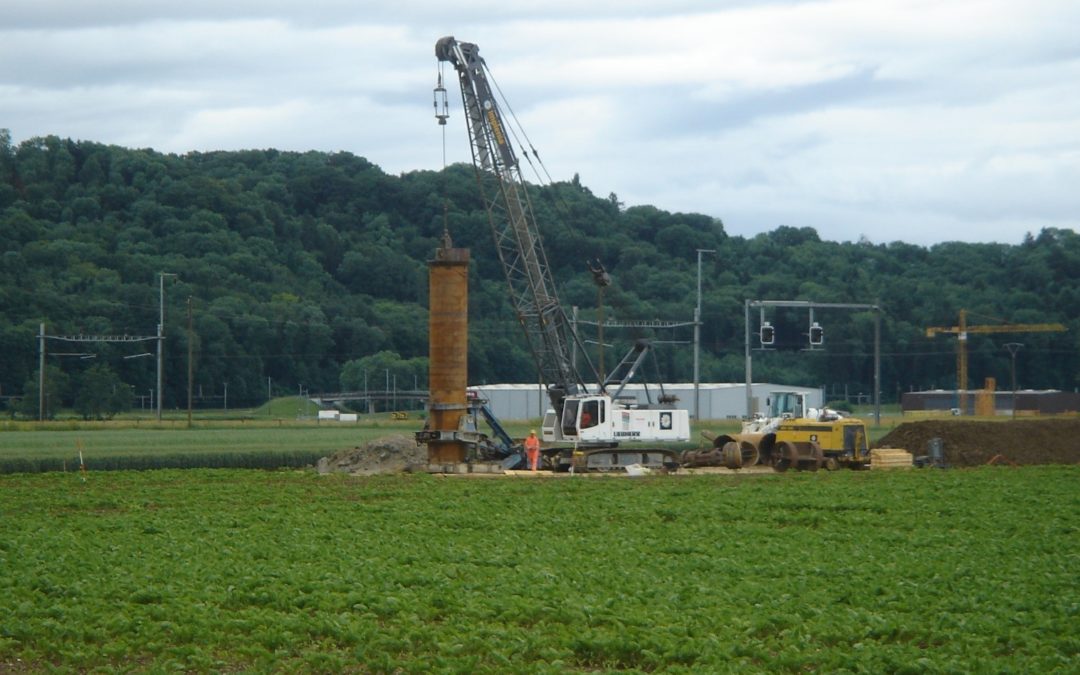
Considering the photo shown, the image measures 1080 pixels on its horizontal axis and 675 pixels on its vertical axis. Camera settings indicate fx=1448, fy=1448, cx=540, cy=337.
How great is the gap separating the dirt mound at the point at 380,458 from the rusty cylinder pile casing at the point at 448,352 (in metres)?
2.74

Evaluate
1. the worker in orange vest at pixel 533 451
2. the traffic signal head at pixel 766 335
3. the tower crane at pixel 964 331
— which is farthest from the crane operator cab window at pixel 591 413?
the tower crane at pixel 964 331

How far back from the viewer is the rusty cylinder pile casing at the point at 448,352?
47.4m

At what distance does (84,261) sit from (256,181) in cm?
3463

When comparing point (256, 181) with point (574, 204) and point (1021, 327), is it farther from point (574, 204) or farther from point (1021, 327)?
point (1021, 327)

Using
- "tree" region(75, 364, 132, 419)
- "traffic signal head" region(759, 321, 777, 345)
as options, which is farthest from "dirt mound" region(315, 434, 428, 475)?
"tree" region(75, 364, 132, 419)

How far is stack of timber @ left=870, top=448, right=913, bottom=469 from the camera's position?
48.8 metres

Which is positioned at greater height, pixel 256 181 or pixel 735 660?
pixel 256 181

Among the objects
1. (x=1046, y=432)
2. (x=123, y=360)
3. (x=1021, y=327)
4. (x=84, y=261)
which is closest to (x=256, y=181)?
(x=84, y=261)

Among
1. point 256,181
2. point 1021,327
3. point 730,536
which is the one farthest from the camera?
point 256,181

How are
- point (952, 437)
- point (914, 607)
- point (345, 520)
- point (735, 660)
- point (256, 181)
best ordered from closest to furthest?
point (735, 660) → point (914, 607) → point (345, 520) → point (952, 437) → point (256, 181)

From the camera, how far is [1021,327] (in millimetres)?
123875

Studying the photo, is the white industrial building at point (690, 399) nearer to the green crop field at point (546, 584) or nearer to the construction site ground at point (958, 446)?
the construction site ground at point (958, 446)

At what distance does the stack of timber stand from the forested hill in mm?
62575

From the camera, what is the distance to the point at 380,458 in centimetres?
5075
